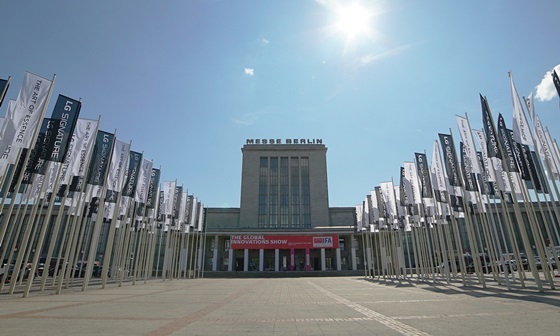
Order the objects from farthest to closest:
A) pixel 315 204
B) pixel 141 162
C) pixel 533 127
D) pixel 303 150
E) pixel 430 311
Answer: pixel 303 150 → pixel 315 204 → pixel 141 162 → pixel 533 127 → pixel 430 311

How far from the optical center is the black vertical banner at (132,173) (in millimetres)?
22281

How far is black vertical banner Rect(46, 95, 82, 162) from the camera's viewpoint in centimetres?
1499

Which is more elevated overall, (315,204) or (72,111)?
(315,204)

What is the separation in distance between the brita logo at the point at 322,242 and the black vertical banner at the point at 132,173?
126 feet

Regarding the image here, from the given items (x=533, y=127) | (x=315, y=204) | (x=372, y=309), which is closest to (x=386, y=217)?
(x=533, y=127)

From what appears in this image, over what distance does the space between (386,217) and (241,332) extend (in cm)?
2603

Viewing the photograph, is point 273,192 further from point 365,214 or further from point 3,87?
point 3,87

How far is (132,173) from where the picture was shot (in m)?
22.7

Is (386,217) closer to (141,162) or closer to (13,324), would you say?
(141,162)

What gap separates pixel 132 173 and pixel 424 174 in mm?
21484

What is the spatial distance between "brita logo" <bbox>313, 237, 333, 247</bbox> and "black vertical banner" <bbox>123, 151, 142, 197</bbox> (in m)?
38.5

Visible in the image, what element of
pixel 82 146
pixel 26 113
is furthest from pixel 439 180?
pixel 26 113

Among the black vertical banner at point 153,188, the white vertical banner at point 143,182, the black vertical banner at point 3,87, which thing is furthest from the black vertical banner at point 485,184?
the black vertical banner at point 3,87

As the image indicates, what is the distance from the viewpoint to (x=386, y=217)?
1184 inches
